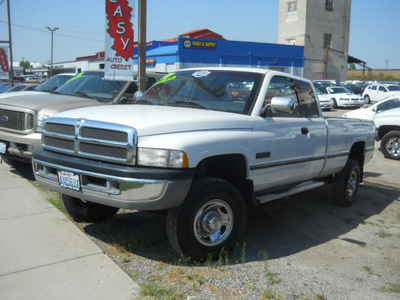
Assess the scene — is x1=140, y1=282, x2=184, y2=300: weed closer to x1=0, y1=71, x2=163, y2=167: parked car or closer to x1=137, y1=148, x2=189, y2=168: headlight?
x1=137, y1=148, x2=189, y2=168: headlight

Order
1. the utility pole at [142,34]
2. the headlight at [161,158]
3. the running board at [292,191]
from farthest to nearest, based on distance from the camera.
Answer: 1. the utility pole at [142,34]
2. the running board at [292,191]
3. the headlight at [161,158]

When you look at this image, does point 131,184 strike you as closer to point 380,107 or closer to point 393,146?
point 393,146

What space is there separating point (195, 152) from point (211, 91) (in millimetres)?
1311

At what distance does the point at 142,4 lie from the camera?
24.1 ft

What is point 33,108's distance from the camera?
692cm

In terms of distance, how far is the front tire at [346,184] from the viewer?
653cm

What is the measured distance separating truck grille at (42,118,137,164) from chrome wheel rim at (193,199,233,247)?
87cm

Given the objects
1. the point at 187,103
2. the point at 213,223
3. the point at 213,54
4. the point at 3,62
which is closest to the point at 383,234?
the point at 213,223

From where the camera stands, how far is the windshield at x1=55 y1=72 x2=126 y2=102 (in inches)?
319

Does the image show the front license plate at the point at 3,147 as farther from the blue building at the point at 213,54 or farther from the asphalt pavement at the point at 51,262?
the blue building at the point at 213,54

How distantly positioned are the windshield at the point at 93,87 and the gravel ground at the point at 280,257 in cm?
305

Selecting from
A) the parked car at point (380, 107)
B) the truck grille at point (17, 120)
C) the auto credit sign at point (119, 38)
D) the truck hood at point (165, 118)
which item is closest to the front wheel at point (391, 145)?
the parked car at point (380, 107)

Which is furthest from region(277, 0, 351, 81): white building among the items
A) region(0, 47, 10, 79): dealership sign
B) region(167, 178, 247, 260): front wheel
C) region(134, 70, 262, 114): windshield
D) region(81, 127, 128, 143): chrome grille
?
region(81, 127, 128, 143): chrome grille

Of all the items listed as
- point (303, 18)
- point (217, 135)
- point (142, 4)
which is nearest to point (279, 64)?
point (303, 18)
